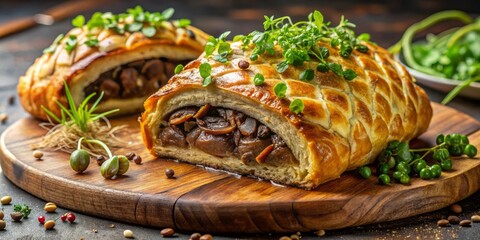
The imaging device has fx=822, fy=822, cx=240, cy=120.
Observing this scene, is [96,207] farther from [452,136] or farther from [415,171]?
[452,136]

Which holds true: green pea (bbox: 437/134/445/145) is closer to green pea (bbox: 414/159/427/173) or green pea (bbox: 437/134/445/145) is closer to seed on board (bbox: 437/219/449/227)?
green pea (bbox: 414/159/427/173)

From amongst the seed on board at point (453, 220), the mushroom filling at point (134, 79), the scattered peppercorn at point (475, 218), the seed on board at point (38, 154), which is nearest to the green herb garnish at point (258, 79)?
the seed on board at point (453, 220)

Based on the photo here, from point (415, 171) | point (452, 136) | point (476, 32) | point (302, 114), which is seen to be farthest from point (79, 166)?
point (476, 32)

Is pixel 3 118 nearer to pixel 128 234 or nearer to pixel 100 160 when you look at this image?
pixel 100 160

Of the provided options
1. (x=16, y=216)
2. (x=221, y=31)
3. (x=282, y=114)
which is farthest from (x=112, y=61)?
(x=221, y=31)

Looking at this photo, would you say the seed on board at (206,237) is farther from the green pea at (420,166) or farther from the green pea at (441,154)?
the green pea at (441,154)

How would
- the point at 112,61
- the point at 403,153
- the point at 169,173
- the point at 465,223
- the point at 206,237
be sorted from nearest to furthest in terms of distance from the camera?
the point at 206,237
the point at 465,223
the point at 169,173
the point at 403,153
the point at 112,61
